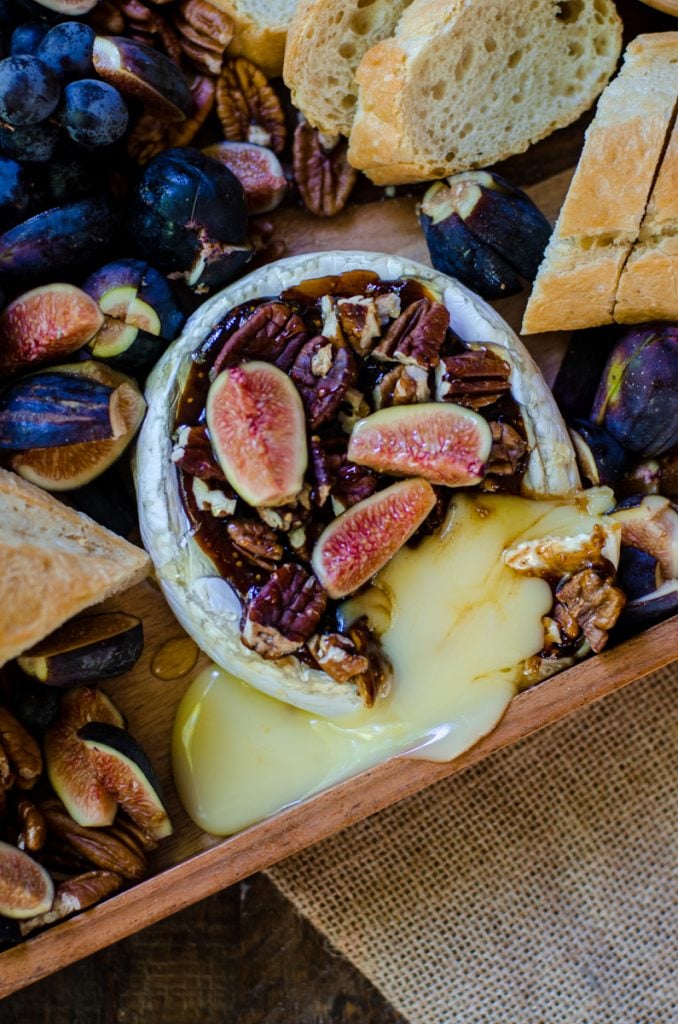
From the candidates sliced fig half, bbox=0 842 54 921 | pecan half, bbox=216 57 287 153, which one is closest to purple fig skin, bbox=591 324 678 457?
pecan half, bbox=216 57 287 153

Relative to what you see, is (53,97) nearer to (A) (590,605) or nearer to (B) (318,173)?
(B) (318,173)

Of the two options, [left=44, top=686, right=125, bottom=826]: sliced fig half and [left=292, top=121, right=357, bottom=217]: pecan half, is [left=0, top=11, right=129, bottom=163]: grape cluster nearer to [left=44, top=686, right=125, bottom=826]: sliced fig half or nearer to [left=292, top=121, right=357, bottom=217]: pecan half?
[left=292, top=121, right=357, bottom=217]: pecan half

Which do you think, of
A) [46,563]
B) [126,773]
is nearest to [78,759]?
[126,773]

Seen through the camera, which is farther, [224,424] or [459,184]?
[459,184]

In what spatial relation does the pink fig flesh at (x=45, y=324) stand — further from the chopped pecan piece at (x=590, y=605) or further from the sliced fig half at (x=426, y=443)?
the chopped pecan piece at (x=590, y=605)

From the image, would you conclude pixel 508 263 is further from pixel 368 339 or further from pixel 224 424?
pixel 224 424

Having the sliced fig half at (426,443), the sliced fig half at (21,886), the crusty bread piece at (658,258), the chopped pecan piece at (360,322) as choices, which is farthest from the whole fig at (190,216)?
the sliced fig half at (21,886)

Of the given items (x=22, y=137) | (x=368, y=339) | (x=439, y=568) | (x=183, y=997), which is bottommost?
(x=183, y=997)

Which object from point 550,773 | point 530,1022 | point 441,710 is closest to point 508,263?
point 441,710
